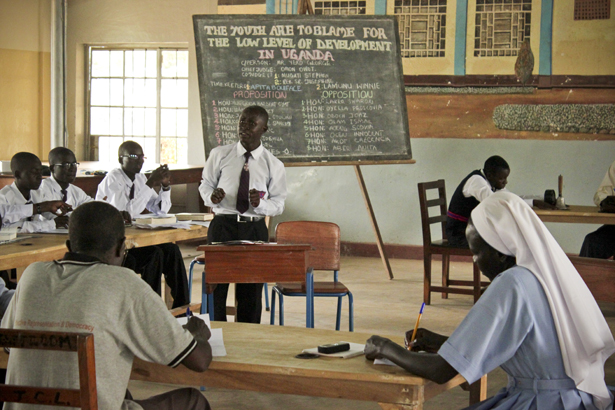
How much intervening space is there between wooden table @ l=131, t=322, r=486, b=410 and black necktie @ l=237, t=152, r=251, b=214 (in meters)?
2.26

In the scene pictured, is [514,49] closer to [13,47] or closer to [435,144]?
[435,144]

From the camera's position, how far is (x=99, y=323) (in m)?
1.76

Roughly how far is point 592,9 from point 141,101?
18.8ft

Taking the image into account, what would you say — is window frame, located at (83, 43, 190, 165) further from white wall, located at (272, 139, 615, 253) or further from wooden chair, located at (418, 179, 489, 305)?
wooden chair, located at (418, 179, 489, 305)

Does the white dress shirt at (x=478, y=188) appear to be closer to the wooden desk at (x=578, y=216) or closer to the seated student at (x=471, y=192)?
the seated student at (x=471, y=192)

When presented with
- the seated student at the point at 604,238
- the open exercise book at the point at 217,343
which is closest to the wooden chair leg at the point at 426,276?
the seated student at the point at 604,238

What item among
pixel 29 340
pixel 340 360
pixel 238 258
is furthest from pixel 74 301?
pixel 238 258

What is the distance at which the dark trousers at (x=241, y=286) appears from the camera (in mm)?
4297

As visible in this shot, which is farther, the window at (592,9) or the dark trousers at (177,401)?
the window at (592,9)

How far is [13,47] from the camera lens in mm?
9602

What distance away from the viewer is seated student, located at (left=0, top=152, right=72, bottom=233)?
423 centimetres

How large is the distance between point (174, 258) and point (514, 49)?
4309mm

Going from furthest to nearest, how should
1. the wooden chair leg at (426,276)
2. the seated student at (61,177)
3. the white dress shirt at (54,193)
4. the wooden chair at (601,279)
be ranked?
the wooden chair leg at (426,276) < the seated student at (61,177) < the white dress shirt at (54,193) < the wooden chair at (601,279)

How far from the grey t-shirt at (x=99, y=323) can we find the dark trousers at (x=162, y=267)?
2834 millimetres
